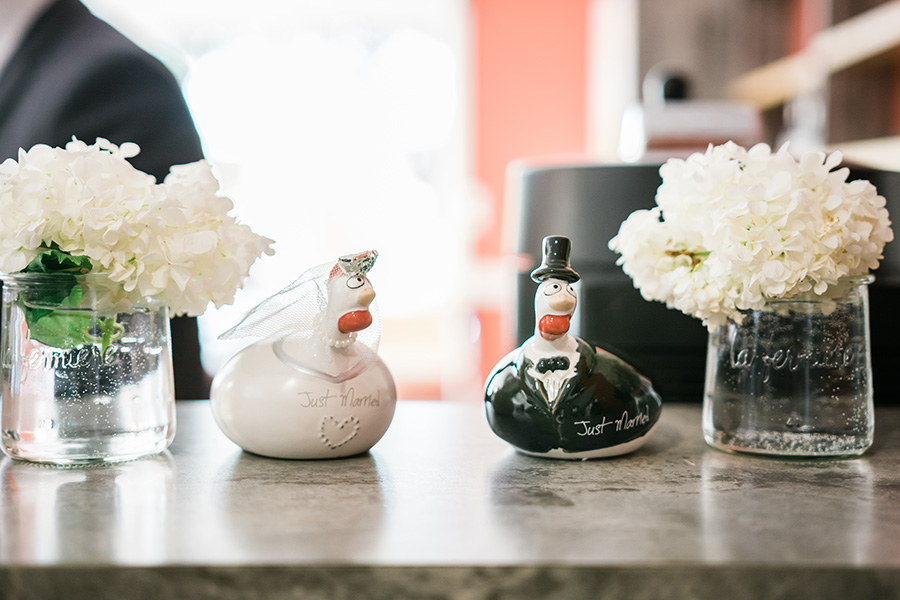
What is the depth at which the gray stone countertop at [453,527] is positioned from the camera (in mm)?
442

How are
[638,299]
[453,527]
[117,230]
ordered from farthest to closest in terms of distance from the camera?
[638,299] < [117,230] < [453,527]

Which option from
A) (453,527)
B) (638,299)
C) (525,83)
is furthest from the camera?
(525,83)

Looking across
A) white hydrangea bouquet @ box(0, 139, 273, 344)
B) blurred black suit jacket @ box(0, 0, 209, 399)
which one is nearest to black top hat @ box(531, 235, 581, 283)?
white hydrangea bouquet @ box(0, 139, 273, 344)

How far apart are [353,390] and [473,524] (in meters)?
0.21

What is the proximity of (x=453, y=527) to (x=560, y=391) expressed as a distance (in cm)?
20

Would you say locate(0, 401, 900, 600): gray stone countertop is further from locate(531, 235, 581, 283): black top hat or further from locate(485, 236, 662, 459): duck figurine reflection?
locate(531, 235, 581, 283): black top hat

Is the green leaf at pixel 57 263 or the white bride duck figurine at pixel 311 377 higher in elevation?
the green leaf at pixel 57 263

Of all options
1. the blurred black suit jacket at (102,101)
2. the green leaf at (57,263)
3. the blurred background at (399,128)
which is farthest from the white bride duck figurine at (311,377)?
the blurred background at (399,128)

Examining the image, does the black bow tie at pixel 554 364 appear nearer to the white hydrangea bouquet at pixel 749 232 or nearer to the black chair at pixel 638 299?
the white hydrangea bouquet at pixel 749 232

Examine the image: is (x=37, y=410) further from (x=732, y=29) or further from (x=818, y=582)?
(x=732, y=29)

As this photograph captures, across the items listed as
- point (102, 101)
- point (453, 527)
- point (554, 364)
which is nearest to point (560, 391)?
point (554, 364)

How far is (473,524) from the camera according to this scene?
0.52 metres

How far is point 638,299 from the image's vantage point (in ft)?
3.48

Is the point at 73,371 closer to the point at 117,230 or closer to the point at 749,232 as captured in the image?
the point at 117,230
